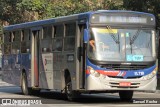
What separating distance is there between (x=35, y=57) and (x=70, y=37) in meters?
3.88

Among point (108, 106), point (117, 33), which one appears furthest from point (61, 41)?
point (108, 106)

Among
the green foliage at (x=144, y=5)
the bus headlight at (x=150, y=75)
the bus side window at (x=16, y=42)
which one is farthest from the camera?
the green foliage at (x=144, y=5)

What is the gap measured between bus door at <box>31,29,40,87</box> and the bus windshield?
4993mm

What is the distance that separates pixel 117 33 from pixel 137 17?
3.59ft

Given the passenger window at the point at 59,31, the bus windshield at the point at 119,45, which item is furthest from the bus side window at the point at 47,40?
the bus windshield at the point at 119,45

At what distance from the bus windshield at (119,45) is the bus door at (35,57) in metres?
4.99

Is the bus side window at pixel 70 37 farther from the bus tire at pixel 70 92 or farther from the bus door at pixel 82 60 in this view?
the bus tire at pixel 70 92

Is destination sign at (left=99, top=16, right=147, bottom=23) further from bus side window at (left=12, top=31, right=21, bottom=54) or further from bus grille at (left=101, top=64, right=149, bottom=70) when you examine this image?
bus side window at (left=12, top=31, right=21, bottom=54)

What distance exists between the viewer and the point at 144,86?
17609 millimetres

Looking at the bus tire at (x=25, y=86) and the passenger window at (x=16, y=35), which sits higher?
the passenger window at (x=16, y=35)

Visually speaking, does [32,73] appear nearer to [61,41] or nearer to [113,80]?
[61,41]

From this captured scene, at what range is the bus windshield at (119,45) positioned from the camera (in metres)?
17.1

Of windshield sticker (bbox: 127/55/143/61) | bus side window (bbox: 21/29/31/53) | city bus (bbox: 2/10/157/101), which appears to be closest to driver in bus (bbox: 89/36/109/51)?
city bus (bbox: 2/10/157/101)

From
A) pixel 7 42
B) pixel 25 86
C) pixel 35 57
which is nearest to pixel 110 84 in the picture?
pixel 35 57
